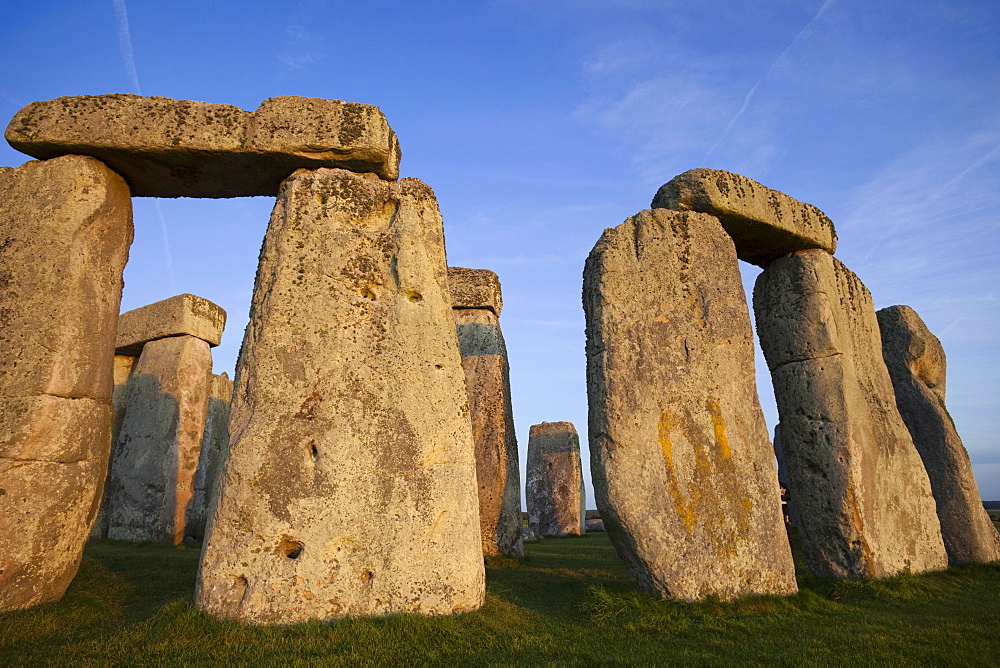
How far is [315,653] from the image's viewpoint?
3639mm

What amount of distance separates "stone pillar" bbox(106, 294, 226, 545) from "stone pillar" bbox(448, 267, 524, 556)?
4380 mm

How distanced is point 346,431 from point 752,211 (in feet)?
14.7

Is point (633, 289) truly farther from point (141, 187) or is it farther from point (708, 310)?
point (141, 187)

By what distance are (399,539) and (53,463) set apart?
2.64m

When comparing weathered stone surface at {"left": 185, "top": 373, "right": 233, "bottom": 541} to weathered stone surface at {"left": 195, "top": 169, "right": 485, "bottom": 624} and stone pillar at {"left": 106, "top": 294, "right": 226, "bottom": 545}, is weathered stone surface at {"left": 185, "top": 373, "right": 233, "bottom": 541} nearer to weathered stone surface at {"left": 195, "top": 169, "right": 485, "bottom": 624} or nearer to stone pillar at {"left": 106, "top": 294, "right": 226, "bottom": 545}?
stone pillar at {"left": 106, "top": 294, "right": 226, "bottom": 545}

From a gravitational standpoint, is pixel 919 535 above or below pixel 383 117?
below

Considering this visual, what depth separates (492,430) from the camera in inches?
367

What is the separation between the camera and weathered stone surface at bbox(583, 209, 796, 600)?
4980 mm

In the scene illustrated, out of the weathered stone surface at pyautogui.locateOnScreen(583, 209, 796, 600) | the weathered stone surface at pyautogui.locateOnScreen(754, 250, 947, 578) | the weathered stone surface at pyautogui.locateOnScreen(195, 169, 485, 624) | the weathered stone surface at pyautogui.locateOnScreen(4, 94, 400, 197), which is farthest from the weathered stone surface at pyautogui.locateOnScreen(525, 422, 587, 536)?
the weathered stone surface at pyautogui.locateOnScreen(4, 94, 400, 197)

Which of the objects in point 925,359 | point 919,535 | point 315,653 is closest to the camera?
point 315,653

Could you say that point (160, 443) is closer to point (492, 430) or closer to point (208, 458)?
point (208, 458)

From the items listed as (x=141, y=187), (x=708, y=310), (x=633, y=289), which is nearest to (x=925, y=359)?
(x=708, y=310)

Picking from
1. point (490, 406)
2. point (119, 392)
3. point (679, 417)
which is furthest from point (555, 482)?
point (679, 417)

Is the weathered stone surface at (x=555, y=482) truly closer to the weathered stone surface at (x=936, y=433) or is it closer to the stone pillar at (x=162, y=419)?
A: the stone pillar at (x=162, y=419)
